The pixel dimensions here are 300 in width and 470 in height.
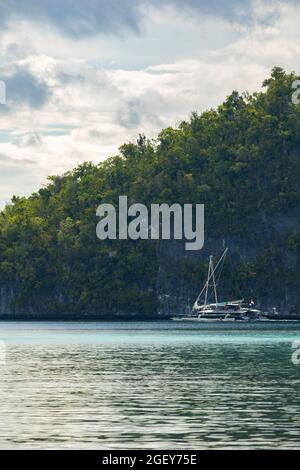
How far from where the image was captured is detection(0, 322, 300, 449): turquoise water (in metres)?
47.6

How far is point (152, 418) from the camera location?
176ft

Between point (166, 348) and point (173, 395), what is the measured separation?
58.2 meters

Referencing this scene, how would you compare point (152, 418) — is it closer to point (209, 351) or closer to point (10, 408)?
point (10, 408)

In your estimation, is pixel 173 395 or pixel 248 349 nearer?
pixel 173 395

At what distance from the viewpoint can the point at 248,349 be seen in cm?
11688

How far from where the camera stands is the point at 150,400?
61938mm

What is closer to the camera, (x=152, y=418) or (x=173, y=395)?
(x=152, y=418)

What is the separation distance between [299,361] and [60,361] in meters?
18.1

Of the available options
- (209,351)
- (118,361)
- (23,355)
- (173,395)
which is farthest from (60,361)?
(173,395)

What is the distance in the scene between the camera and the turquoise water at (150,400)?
47.6 metres
